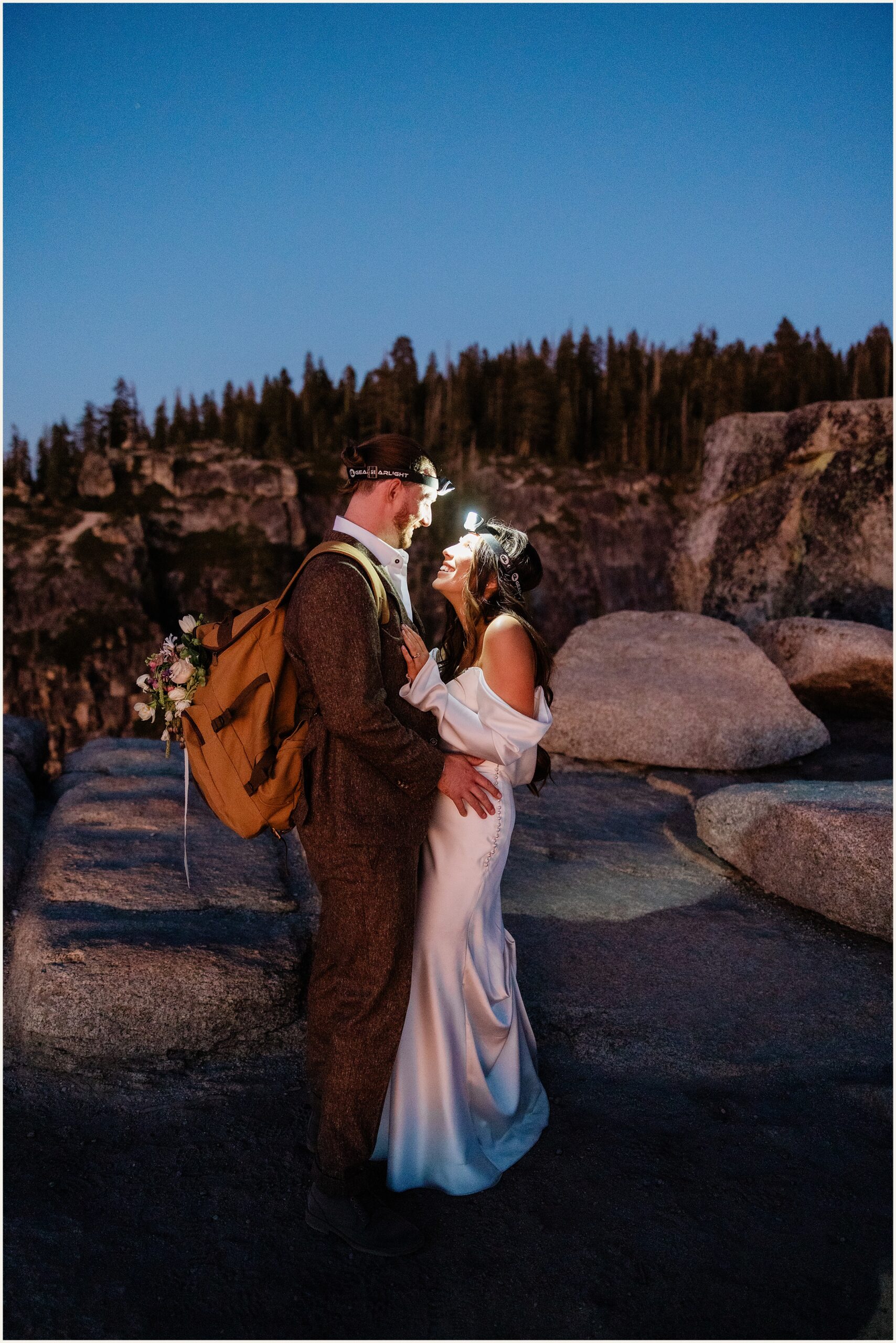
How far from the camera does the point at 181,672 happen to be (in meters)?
3.38

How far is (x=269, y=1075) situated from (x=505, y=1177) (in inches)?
49.9

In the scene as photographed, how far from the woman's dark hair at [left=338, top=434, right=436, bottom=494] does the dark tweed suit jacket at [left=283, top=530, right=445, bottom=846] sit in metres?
0.31

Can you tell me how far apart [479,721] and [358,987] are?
1104 millimetres

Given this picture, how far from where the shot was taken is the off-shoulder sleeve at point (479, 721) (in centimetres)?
346

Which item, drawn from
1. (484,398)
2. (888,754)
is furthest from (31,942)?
(484,398)

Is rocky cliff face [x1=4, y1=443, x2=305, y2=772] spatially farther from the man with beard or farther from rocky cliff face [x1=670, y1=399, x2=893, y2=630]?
the man with beard

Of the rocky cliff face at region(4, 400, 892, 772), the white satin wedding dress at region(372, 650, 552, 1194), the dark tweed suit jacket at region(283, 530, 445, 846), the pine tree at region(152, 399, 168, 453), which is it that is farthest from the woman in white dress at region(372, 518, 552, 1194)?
the pine tree at region(152, 399, 168, 453)

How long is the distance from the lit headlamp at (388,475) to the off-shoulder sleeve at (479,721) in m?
0.71

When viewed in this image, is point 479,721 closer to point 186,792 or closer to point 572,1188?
point 186,792

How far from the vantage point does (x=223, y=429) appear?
95.8 m

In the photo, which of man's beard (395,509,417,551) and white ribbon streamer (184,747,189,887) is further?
man's beard (395,509,417,551)

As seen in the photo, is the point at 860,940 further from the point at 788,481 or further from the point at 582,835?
the point at 788,481

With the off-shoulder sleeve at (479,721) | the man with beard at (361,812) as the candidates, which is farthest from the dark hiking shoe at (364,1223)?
the off-shoulder sleeve at (479,721)

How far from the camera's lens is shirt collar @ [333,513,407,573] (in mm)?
3475
